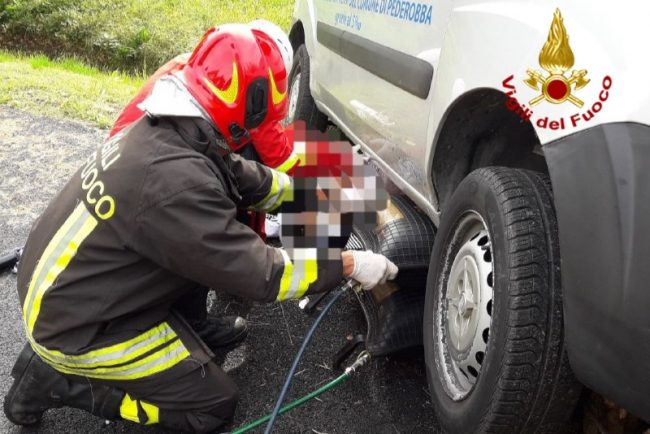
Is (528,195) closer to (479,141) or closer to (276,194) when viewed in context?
(479,141)

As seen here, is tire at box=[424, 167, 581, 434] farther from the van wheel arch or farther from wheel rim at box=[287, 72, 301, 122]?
wheel rim at box=[287, 72, 301, 122]

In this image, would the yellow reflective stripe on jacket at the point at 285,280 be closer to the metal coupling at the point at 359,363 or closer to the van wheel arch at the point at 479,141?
the metal coupling at the point at 359,363

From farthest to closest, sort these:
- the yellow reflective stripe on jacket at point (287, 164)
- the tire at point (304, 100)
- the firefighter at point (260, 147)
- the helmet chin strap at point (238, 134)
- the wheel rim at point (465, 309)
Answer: the tire at point (304, 100) → the yellow reflective stripe on jacket at point (287, 164) → the firefighter at point (260, 147) → the helmet chin strap at point (238, 134) → the wheel rim at point (465, 309)

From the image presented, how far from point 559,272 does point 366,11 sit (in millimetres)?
1500

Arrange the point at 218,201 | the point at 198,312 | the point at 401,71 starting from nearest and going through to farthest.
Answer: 1. the point at 218,201
2. the point at 401,71
3. the point at 198,312

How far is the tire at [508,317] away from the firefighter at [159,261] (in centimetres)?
49

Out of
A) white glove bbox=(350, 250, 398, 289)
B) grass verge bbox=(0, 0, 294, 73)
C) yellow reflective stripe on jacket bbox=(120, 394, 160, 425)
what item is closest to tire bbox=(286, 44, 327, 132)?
white glove bbox=(350, 250, 398, 289)

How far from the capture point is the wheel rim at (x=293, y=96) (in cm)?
401

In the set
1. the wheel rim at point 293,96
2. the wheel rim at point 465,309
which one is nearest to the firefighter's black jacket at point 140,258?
the wheel rim at point 465,309

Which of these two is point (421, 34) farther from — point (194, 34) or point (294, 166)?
point (194, 34)

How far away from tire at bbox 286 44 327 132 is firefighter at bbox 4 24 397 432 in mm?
1793

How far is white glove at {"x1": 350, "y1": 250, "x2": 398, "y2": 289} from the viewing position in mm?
2135

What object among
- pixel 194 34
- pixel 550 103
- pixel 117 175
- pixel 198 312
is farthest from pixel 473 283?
pixel 194 34

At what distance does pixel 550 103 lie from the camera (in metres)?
1.43
